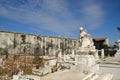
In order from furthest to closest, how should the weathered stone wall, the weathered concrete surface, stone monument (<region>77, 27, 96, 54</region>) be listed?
the weathered stone wall, stone monument (<region>77, 27, 96, 54</region>), the weathered concrete surface

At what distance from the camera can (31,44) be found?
2144 centimetres

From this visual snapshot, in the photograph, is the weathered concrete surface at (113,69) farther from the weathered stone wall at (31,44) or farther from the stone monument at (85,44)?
the weathered stone wall at (31,44)

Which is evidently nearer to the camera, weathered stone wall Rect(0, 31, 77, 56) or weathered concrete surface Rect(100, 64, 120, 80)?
weathered concrete surface Rect(100, 64, 120, 80)

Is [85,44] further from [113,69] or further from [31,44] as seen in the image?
[31,44]

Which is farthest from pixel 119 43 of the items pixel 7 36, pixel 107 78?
pixel 7 36

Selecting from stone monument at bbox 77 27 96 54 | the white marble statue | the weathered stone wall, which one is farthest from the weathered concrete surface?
the weathered stone wall

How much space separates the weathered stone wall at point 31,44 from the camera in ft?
59.7

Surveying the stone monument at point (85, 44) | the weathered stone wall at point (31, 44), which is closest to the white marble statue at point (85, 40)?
the stone monument at point (85, 44)

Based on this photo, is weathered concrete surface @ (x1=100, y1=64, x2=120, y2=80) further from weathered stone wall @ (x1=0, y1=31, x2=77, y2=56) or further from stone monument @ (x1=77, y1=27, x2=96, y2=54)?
weathered stone wall @ (x1=0, y1=31, x2=77, y2=56)

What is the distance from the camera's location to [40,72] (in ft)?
35.9

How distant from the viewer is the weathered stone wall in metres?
18.2

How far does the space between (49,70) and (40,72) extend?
859mm

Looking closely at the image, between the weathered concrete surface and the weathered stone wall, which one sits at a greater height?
the weathered stone wall

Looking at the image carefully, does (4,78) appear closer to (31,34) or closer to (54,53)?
(31,34)
